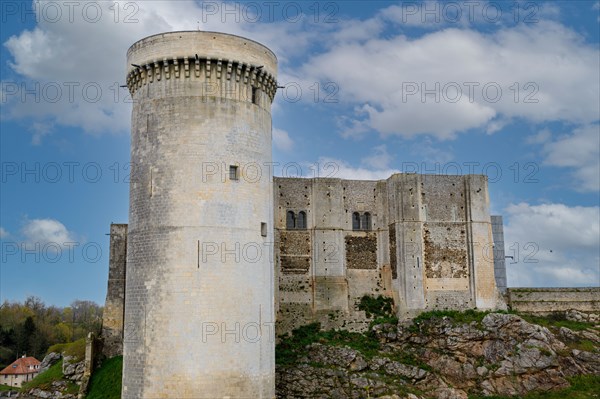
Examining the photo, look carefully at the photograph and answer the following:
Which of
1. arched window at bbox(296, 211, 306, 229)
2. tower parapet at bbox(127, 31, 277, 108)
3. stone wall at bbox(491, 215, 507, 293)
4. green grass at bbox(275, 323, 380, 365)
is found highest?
tower parapet at bbox(127, 31, 277, 108)

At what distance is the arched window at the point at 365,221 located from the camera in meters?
39.4

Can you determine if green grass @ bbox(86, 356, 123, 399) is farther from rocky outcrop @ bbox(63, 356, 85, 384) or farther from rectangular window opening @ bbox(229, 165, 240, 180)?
rectangular window opening @ bbox(229, 165, 240, 180)

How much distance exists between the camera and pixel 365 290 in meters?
38.4

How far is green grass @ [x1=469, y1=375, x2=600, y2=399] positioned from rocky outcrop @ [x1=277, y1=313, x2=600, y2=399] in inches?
14.4

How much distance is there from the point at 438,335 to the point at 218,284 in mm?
18411

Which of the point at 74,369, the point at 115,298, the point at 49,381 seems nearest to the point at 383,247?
the point at 115,298

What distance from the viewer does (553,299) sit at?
132ft

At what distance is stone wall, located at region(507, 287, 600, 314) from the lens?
39.6 meters

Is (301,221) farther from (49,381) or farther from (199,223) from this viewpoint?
(49,381)

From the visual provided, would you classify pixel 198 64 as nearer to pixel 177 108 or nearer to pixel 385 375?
pixel 177 108

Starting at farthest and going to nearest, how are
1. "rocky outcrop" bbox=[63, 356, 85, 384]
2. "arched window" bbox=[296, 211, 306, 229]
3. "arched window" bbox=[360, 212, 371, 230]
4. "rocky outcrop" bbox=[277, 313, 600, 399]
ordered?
"arched window" bbox=[360, 212, 371, 230]
"arched window" bbox=[296, 211, 306, 229]
"rocky outcrop" bbox=[63, 356, 85, 384]
"rocky outcrop" bbox=[277, 313, 600, 399]

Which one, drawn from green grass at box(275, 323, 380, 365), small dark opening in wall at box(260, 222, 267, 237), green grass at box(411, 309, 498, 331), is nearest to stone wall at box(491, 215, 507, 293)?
green grass at box(411, 309, 498, 331)

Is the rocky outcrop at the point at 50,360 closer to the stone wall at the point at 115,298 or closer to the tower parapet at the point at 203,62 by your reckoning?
the stone wall at the point at 115,298

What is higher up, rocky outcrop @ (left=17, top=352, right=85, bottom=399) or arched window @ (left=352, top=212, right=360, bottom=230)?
arched window @ (left=352, top=212, right=360, bottom=230)
